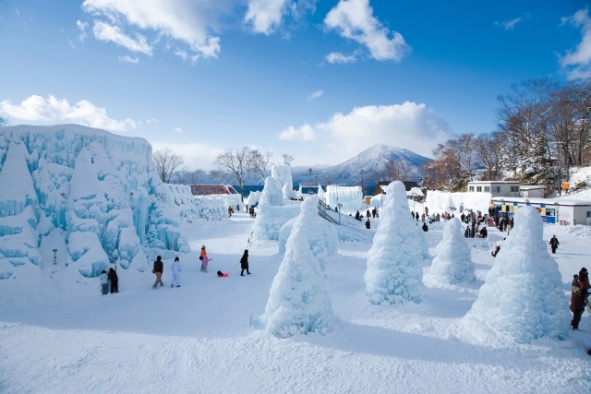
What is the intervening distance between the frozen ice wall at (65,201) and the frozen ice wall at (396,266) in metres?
10.4

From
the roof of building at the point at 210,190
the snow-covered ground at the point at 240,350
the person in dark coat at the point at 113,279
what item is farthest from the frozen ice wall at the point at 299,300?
the roof of building at the point at 210,190

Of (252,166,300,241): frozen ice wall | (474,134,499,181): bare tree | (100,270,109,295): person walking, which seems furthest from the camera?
(474,134,499,181): bare tree

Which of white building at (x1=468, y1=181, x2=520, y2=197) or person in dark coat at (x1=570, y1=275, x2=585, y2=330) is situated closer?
person in dark coat at (x1=570, y1=275, x2=585, y2=330)

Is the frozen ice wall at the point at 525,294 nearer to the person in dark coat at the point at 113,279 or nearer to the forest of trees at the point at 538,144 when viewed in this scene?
the person in dark coat at the point at 113,279

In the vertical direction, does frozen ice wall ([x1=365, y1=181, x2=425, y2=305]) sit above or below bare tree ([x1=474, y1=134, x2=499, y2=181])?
below

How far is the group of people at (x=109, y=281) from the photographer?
11.3 meters

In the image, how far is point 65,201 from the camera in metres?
12.5

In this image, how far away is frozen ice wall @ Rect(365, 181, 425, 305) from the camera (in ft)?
33.7

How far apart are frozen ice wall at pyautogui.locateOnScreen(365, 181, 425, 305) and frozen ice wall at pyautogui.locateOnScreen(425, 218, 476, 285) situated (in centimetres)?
315

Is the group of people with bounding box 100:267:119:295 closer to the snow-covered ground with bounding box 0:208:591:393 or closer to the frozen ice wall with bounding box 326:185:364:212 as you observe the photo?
the snow-covered ground with bounding box 0:208:591:393

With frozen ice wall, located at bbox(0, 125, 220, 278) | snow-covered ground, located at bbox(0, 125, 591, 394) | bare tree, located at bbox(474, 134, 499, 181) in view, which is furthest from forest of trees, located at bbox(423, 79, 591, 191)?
frozen ice wall, located at bbox(0, 125, 220, 278)

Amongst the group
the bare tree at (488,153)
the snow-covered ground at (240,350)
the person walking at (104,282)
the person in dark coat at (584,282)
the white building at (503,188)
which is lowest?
the snow-covered ground at (240,350)

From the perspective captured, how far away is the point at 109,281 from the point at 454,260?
14.4 metres

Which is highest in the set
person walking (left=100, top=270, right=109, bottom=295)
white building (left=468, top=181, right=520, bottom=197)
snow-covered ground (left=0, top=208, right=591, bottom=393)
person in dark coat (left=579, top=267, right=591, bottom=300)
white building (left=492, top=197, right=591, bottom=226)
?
white building (left=468, top=181, right=520, bottom=197)
